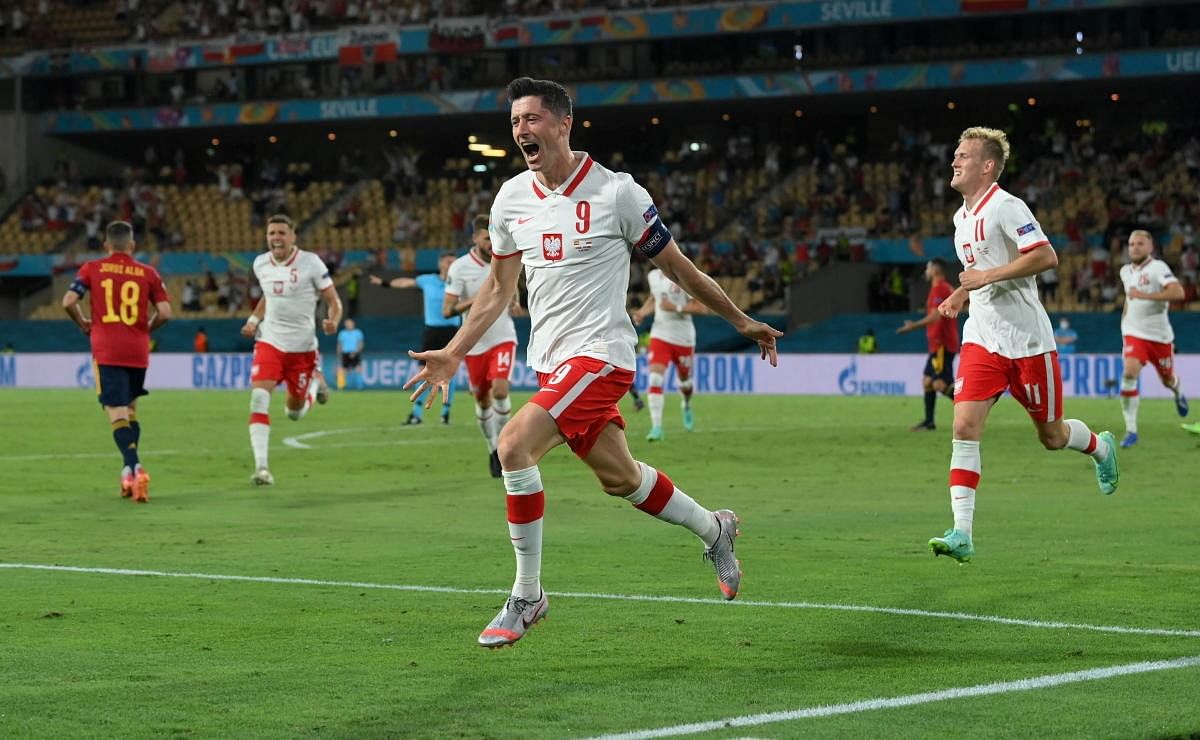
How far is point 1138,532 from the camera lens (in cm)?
1166

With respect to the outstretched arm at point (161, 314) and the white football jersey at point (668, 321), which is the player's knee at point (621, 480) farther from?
the white football jersey at point (668, 321)

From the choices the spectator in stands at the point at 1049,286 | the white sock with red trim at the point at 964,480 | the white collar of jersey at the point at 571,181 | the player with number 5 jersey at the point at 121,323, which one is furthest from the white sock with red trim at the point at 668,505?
the spectator in stands at the point at 1049,286

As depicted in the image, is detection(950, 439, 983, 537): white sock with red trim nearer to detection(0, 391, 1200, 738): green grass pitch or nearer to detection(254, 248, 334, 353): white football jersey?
detection(0, 391, 1200, 738): green grass pitch

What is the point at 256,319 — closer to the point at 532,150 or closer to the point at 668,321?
the point at 668,321

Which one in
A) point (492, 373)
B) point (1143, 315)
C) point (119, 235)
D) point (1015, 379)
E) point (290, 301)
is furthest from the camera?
point (1143, 315)

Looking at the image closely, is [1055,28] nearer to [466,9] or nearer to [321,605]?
[466,9]

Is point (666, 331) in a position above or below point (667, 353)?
above

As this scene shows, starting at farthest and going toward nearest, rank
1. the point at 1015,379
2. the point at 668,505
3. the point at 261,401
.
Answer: the point at 261,401, the point at 1015,379, the point at 668,505

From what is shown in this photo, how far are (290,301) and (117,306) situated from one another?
6.82 ft

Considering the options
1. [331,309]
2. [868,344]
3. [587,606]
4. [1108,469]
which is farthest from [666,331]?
[868,344]

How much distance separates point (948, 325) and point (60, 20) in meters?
50.4

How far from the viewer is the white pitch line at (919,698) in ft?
18.4

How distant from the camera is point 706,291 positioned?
7727 millimetres

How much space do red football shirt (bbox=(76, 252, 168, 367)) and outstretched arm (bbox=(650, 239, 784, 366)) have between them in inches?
326
